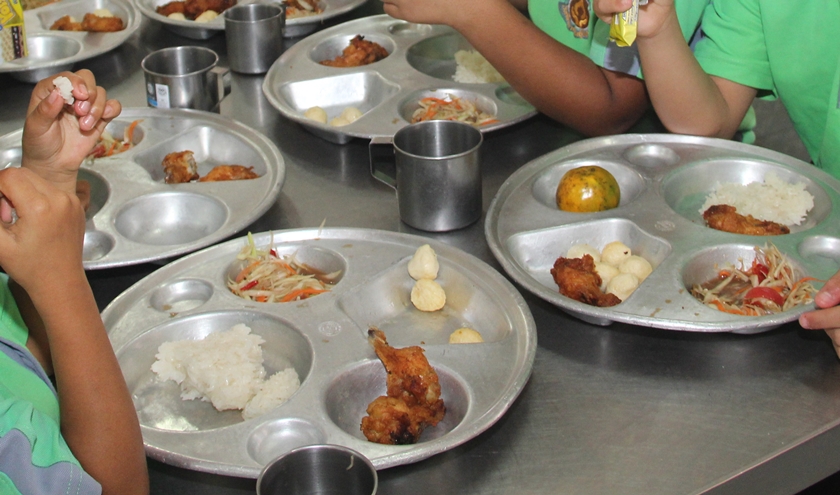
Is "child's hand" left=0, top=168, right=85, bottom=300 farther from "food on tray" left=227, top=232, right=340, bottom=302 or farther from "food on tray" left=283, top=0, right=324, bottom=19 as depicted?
"food on tray" left=283, top=0, right=324, bottom=19

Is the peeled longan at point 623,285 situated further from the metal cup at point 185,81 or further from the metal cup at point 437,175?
the metal cup at point 185,81

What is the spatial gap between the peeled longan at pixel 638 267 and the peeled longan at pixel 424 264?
43 cm

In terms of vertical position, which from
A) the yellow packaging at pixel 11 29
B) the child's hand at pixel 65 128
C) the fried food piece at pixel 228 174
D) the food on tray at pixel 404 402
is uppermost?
the child's hand at pixel 65 128

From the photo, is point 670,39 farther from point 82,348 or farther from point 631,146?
point 82,348

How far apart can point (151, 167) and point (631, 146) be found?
1.43m

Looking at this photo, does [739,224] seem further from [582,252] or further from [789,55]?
[789,55]

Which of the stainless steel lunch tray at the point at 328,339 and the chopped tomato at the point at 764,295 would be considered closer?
the stainless steel lunch tray at the point at 328,339

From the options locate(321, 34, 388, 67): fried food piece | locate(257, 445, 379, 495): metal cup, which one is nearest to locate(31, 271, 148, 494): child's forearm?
locate(257, 445, 379, 495): metal cup

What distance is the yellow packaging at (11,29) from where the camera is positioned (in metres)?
2.54

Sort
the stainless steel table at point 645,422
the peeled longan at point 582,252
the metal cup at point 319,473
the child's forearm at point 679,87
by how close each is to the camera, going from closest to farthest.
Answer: the metal cup at point 319,473, the stainless steel table at point 645,422, the peeled longan at point 582,252, the child's forearm at point 679,87

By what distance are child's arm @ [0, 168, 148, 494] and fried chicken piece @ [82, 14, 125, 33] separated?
2331 millimetres

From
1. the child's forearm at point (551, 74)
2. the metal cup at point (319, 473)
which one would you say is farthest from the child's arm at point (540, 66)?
the metal cup at point (319, 473)

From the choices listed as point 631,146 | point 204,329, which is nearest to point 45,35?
point 204,329

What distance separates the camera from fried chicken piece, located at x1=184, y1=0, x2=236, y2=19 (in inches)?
136
